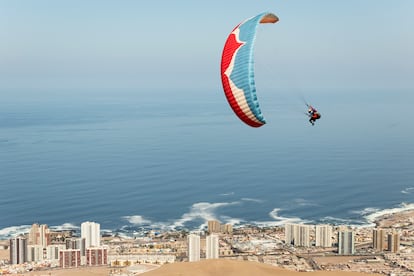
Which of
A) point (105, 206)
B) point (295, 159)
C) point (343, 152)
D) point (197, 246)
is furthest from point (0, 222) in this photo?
point (343, 152)

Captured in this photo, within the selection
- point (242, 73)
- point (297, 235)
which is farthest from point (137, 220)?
point (242, 73)

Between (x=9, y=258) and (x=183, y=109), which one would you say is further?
(x=183, y=109)

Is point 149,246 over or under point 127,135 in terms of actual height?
under

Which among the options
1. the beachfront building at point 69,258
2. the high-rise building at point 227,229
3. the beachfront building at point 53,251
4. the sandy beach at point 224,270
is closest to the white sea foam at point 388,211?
the high-rise building at point 227,229

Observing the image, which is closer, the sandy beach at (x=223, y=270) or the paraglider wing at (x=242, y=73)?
the paraglider wing at (x=242, y=73)

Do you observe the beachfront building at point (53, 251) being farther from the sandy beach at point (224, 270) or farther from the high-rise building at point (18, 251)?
the sandy beach at point (224, 270)

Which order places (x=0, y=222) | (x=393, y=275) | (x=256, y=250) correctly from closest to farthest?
(x=393, y=275) < (x=256, y=250) < (x=0, y=222)

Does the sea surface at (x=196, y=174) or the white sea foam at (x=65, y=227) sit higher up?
the sea surface at (x=196, y=174)

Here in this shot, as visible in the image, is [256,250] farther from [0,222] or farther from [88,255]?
[0,222]
